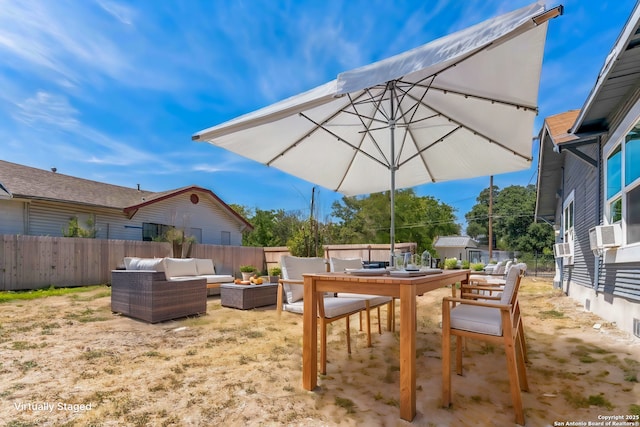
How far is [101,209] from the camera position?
10703 mm

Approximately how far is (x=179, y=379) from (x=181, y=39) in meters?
7.36

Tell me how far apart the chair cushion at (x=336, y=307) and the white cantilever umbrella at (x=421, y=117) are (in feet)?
2.53

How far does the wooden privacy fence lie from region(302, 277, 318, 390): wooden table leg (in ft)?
24.2

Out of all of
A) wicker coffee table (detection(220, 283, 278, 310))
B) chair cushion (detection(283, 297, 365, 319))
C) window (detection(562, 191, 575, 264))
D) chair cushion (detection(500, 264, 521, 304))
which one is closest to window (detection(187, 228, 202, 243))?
wicker coffee table (detection(220, 283, 278, 310))

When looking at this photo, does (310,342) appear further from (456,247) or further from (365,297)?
(456,247)

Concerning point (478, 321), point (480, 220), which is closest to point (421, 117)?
point (478, 321)

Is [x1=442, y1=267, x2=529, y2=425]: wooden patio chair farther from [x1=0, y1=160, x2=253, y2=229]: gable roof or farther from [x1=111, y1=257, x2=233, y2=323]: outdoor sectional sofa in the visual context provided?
[x1=0, y1=160, x2=253, y2=229]: gable roof

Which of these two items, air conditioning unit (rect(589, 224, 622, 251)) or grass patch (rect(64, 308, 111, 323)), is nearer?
air conditioning unit (rect(589, 224, 622, 251))

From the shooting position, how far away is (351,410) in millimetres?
1920

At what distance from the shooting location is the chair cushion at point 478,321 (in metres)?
1.94

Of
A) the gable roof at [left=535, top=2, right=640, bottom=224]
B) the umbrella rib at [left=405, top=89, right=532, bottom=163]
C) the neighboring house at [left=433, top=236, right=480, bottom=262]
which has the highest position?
the gable roof at [left=535, top=2, right=640, bottom=224]

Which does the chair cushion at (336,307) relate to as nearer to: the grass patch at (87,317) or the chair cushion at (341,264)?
the chair cushion at (341,264)

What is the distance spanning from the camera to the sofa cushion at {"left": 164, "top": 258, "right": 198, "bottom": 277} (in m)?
6.42

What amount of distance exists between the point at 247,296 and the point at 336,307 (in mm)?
2885
